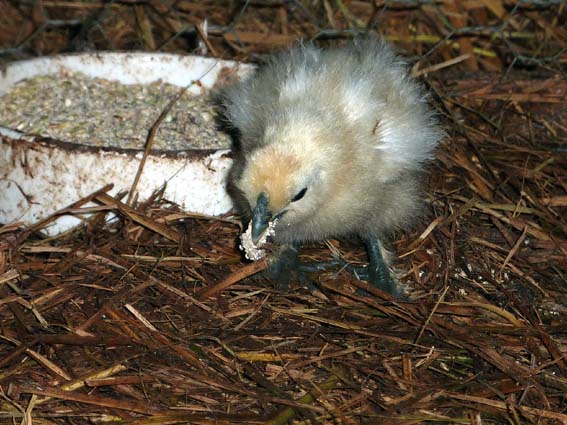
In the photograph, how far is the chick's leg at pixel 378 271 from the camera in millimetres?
2213

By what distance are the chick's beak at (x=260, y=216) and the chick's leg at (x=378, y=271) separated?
46cm

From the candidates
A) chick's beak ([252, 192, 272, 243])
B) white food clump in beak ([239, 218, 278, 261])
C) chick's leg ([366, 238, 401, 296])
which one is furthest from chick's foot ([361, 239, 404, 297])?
chick's beak ([252, 192, 272, 243])

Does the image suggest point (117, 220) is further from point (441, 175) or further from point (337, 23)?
point (337, 23)

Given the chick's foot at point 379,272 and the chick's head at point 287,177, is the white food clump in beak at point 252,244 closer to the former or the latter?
the chick's head at point 287,177

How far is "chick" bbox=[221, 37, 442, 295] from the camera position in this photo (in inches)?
75.3

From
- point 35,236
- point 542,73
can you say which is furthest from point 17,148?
point 542,73

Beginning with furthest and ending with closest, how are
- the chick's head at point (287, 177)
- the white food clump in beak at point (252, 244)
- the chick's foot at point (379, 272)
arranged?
the chick's foot at point (379, 272) < the white food clump in beak at point (252, 244) < the chick's head at point (287, 177)

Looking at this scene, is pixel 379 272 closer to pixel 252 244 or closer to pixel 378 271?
pixel 378 271

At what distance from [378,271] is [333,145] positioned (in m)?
0.43

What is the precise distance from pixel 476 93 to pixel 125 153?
1.39 metres

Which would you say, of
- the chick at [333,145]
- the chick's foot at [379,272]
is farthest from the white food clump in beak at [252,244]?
the chick's foot at [379,272]

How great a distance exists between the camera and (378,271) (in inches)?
88.6

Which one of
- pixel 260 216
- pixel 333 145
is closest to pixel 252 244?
pixel 260 216

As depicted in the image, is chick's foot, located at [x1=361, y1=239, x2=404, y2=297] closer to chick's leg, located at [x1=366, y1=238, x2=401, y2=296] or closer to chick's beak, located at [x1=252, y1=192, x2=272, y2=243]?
chick's leg, located at [x1=366, y1=238, x2=401, y2=296]
